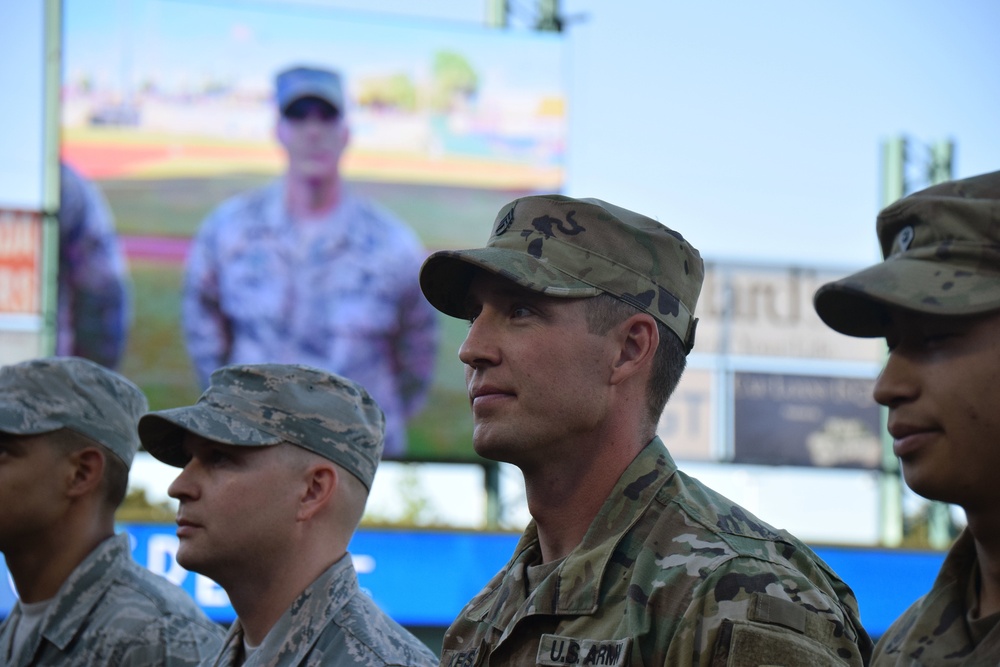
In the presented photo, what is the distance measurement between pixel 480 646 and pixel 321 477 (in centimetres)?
113

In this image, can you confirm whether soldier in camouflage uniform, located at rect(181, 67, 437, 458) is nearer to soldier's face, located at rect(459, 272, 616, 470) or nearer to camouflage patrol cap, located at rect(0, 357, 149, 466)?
camouflage patrol cap, located at rect(0, 357, 149, 466)

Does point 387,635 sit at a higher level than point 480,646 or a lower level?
lower

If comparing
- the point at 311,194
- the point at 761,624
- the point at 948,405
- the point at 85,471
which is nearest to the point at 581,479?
the point at 761,624

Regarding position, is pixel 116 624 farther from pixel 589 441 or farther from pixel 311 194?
pixel 311 194

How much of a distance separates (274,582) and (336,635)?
Answer: 24 cm

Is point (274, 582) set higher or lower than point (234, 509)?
lower

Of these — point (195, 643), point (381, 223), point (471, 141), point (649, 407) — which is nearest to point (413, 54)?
point (471, 141)

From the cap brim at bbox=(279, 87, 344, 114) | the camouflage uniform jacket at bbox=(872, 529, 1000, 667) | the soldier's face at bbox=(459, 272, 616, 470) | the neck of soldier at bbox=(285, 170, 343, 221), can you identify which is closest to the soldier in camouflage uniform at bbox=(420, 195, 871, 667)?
the soldier's face at bbox=(459, 272, 616, 470)

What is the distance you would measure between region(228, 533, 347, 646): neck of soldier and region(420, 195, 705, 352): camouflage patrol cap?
1078 millimetres

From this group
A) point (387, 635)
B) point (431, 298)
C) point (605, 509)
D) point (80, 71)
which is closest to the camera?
point (605, 509)

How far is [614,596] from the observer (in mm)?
2422

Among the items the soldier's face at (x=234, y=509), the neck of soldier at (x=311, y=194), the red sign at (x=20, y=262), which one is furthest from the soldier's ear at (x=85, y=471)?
the neck of soldier at (x=311, y=194)

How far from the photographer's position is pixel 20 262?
12109mm

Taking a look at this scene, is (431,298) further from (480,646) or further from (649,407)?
(480,646)
